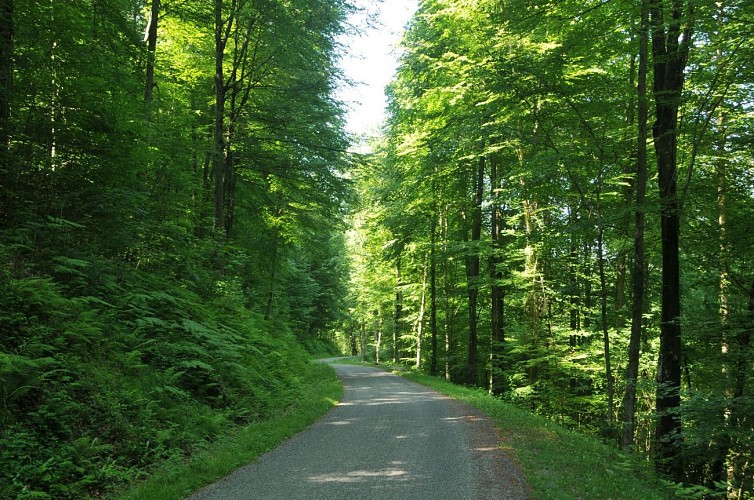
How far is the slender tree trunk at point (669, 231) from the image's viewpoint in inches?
306

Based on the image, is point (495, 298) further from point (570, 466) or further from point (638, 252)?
point (570, 466)

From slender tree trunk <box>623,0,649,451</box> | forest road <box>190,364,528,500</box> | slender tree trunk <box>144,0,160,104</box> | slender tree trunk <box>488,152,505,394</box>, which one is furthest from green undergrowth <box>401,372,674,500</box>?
slender tree trunk <box>144,0,160,104</box>

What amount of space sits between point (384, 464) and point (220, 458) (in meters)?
2.32

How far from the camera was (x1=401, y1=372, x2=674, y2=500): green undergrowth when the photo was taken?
17.8 feet

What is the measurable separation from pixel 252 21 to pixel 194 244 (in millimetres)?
7523

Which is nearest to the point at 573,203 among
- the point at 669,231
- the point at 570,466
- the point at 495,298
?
the point at 669,231

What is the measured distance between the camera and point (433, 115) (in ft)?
57.2

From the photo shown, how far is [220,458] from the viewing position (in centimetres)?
598

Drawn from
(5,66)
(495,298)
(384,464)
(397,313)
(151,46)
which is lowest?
(384,464)

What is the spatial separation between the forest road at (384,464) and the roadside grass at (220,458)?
172 mm

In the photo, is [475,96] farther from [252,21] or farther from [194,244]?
[194,244]

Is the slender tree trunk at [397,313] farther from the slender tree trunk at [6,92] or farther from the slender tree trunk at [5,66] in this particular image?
the slender tree trunk at [5,66]

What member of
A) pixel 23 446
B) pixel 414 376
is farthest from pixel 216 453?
pixel 414 376

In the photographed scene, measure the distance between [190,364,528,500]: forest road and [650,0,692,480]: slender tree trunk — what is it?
10.2 ft
